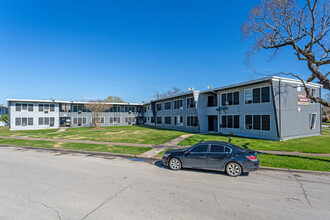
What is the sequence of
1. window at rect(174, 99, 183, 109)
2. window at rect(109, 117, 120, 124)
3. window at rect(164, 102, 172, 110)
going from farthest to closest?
window at rect(109, 117, 120, 124), window at rect(164, 102, 172, 110), window at rect(174, 99, 183, 109)

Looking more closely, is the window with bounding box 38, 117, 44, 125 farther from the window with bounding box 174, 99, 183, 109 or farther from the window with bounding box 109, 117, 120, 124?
the window with bounding box 174, 99, 183, 109

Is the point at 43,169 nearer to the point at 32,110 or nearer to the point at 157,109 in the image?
the point at 157,109

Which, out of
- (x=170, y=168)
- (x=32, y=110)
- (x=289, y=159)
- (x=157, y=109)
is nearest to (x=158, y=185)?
(x=170, y=168)

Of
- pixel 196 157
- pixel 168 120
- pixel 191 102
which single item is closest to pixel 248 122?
pixel 191 102

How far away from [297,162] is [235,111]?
11.7m

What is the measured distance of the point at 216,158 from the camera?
26.3ft

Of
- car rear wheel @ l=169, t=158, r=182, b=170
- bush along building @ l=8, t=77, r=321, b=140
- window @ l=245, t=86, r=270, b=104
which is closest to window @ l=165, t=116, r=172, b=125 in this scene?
bush along building @ l=8, t=77, r=321, b=140

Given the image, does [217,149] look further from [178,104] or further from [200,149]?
[178,104]

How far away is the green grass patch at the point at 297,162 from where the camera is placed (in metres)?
8.73

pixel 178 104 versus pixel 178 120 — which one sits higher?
pixel 178 104

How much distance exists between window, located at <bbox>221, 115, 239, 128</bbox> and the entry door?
554 inches

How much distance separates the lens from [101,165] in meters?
9.77

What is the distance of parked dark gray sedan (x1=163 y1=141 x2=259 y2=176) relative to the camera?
25.1 ft

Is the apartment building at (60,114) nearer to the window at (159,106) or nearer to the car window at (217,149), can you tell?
the window at (159,106)
